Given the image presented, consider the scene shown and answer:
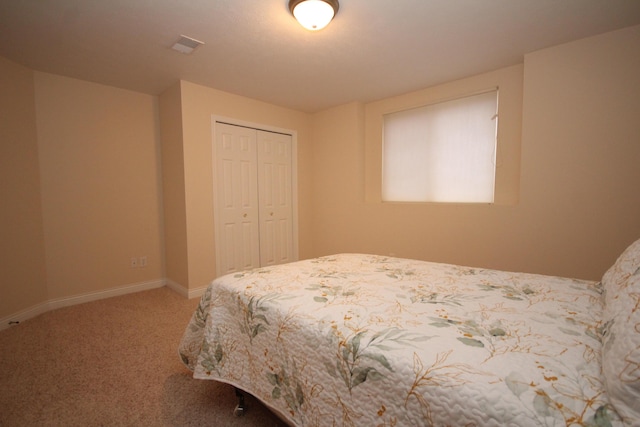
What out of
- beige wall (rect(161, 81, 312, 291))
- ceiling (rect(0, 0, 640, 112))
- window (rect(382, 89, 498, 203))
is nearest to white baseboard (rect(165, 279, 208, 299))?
beige wall (rect(161, 81, 312, 291))

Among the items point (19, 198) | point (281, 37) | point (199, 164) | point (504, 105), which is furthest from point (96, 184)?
point (504, 105)

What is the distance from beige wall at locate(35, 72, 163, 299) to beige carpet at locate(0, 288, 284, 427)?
0.60m

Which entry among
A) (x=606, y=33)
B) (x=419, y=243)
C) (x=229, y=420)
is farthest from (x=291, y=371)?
(x=606, y=33)

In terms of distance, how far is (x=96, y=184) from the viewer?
3.01 m

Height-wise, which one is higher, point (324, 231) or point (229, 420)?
point (324, 231)

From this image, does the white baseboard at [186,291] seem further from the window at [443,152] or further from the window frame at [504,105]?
the window frame at [504,105]

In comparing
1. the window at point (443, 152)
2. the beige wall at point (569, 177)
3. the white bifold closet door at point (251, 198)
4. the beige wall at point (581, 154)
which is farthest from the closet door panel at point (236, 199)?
the beige wall at point (581, 154)

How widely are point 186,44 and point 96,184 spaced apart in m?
1.88

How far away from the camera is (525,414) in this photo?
574 mm

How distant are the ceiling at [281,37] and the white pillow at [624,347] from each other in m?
1.91

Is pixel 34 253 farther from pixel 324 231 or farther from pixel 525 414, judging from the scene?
pixel 525 414

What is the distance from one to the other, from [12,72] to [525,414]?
160 inches

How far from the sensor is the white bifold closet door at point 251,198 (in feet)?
11.0

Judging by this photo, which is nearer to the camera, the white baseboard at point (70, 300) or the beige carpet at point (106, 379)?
the beige carpet at point (106, 379)
